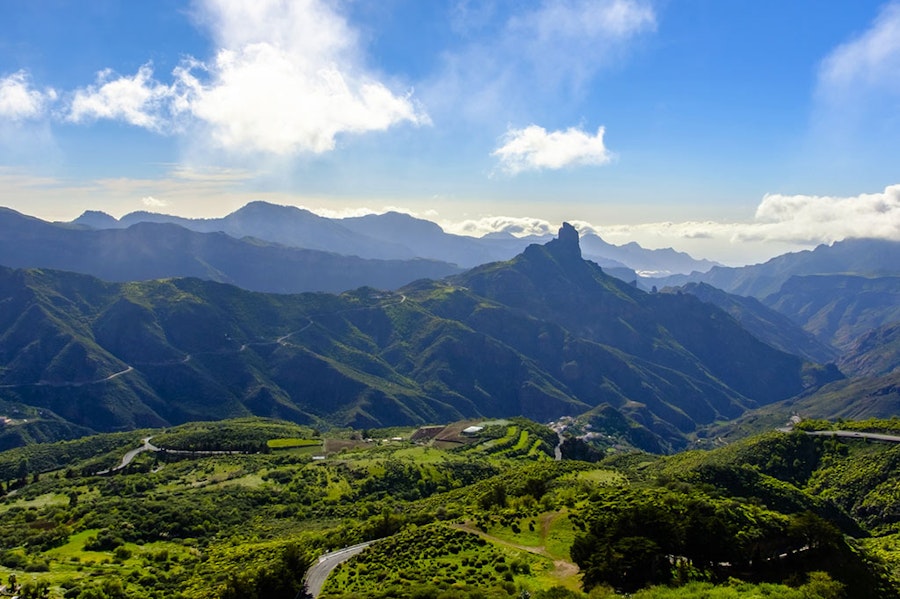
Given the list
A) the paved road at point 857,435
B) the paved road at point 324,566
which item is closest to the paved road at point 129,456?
the paved road at point 324,566

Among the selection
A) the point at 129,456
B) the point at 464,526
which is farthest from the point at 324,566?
the point at 129,456

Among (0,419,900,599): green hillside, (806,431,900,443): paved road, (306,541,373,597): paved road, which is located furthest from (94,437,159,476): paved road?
(806,431,900,443): paved road

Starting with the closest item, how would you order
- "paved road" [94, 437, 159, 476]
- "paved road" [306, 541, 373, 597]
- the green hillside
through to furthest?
the green hillside → "paved road" [306, 541, 373, 597] → "paved road" [94, 437, 159, 476]

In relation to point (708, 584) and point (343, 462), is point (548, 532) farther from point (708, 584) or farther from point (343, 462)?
point (343, 462)

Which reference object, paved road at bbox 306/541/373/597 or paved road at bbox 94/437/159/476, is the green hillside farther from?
paved road at bbox 94/437/159/476

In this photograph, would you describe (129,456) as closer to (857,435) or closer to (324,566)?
(324,566)

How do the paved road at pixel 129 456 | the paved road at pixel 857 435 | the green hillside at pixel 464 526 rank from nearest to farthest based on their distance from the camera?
the green hillside at pixel 464 526, the paved road at pixel 857 435, the paved road at pixel 129 456

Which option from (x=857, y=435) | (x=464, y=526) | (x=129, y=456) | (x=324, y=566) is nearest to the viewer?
(x=324, y=566)

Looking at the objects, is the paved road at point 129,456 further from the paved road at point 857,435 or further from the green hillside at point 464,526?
the paved road at point 857,435
